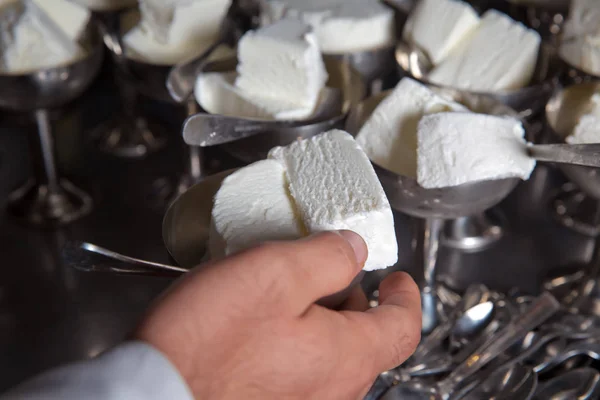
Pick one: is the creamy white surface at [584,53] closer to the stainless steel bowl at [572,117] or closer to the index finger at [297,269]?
the stainless steel bowl at [572,117]

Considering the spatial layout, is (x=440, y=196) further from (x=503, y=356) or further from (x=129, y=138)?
(x=129, y=138)

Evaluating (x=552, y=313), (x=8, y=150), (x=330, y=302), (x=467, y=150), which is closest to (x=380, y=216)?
(x=330, y=302)

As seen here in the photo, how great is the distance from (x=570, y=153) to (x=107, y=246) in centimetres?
70

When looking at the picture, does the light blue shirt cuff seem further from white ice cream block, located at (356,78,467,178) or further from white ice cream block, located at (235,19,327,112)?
white ice cream block, located at (235,19,327,112)

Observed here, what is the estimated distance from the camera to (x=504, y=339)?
2.50ft

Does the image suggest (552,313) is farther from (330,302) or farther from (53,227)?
(53,227)

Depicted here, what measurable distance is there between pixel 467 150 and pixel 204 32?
0.52 metres

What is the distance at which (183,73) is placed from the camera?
0.89 meters

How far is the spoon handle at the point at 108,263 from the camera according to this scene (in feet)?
1.81

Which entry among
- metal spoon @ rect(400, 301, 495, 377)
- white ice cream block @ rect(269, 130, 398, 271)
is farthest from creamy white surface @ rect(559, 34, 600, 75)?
white ice cream block @ rect(269, 130, 398, 271)

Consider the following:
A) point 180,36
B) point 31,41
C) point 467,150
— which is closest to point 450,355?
point 467,150

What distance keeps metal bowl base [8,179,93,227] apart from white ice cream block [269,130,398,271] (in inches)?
23.0

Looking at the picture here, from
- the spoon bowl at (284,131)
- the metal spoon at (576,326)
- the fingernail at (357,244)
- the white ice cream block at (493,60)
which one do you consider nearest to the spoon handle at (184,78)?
the spoon bowl at (284,131)

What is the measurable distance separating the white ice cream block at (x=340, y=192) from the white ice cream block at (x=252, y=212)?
0.01 m
